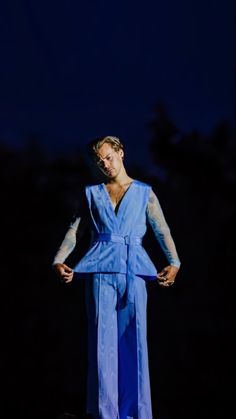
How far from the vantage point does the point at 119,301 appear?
9.89 ft

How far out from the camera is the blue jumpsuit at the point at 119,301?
2.92 m

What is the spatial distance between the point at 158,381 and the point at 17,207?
4.34 m

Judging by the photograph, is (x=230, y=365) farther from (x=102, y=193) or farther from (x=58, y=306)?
(x=102, y=193)

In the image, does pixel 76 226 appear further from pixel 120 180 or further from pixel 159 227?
pixel 159 227

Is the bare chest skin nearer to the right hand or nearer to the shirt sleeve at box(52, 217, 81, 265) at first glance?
the shirt sleeve at box(52, 217, 81, 265)

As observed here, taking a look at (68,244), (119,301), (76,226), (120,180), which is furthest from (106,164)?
(119,301)

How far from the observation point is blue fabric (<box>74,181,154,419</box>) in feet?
9.58

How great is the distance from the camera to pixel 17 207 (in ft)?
28.4

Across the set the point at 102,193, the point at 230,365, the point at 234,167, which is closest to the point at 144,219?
the point at 102,193

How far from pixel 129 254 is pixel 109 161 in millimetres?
537

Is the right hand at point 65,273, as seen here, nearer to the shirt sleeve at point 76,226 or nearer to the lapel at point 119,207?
the shirt sleeve at point 76,226

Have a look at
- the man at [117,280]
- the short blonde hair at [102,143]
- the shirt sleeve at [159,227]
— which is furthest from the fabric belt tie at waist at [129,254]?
the short blonde hair at [102,143]

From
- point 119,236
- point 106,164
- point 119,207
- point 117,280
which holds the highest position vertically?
point 106,164

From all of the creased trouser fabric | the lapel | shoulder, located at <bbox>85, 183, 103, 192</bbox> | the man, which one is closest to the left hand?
the man
